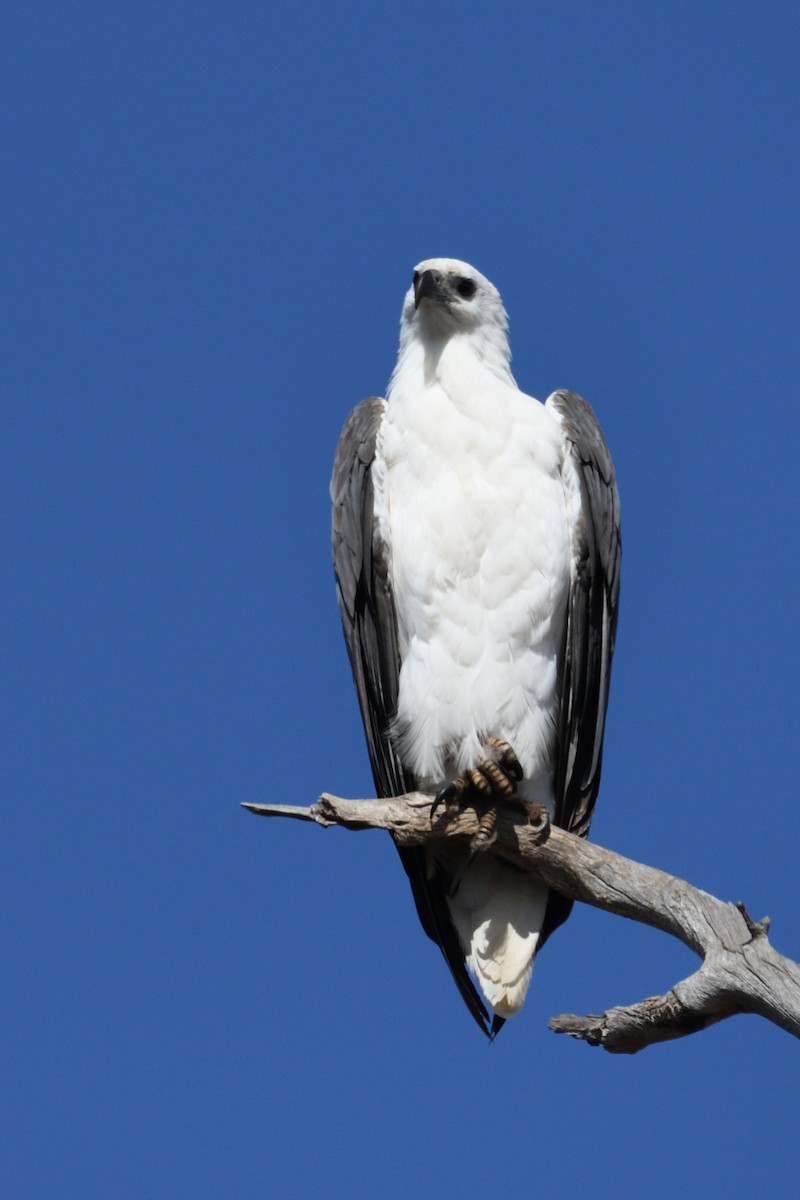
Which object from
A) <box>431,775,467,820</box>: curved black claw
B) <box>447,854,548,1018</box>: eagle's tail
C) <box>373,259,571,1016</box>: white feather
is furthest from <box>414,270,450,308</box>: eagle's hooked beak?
<box>447,854,548,1018</box>: eagle's tail

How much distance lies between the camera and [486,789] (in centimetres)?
673

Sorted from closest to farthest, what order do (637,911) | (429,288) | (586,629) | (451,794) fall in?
(637,911) → (451,794) → (586,629) → (429,288)

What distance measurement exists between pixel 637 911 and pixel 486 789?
82cm

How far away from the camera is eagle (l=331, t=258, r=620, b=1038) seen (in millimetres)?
6797

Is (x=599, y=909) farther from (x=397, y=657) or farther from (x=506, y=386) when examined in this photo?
(x=506, y=386)

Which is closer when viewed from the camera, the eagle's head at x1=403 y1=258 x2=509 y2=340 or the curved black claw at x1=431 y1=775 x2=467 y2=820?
the curved black claw at x1=431 y1=775 x2=467 y2=820

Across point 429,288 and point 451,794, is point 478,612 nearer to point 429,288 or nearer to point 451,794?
point 451,794

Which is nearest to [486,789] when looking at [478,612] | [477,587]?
[478,612]

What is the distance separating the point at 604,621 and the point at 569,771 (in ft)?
2.17

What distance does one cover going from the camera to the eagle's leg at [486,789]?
6.72 meters

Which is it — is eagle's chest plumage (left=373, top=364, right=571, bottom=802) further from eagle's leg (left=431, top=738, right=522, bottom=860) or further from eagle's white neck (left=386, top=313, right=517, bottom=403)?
eagle's white neck (left=386, top=313, right=517, bottom=403)

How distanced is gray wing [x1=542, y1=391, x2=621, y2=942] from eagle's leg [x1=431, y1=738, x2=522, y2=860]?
1.19 ft

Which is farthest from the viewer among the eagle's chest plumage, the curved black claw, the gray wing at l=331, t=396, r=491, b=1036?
the gray wing at l=331, t=396, r=491, b=1036

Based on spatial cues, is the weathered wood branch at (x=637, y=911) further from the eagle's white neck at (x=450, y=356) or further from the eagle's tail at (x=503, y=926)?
the eagle's white neck at (x=450, y=356)
